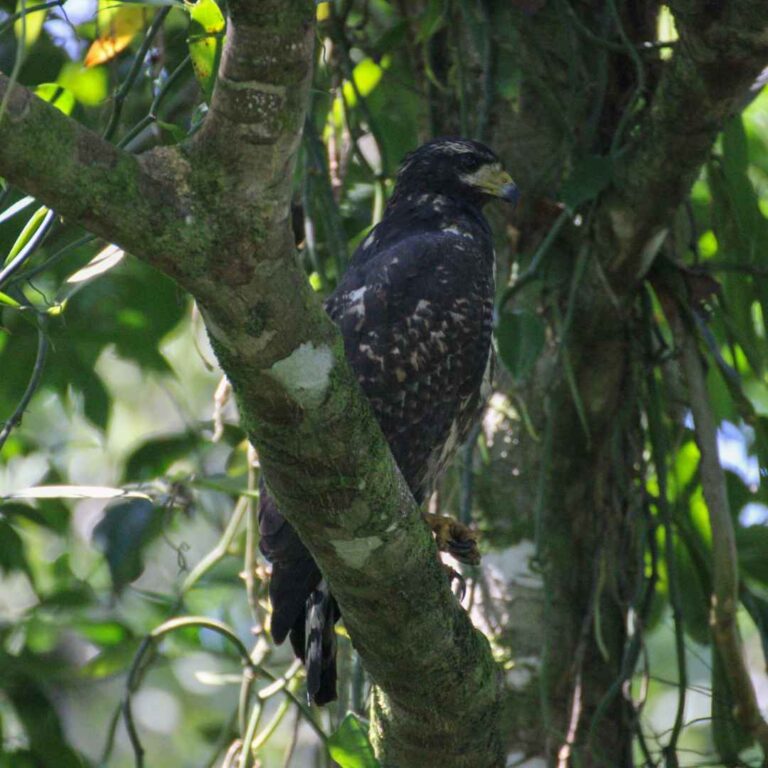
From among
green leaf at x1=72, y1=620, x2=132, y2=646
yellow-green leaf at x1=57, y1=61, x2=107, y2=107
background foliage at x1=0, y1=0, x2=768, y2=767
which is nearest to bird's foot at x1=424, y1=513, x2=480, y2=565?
background foliage at x1=0, y1=0, x2=768, y2=767

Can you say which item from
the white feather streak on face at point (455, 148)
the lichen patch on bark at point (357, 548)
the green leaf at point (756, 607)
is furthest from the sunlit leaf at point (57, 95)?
the green leaf at point (756, 607)

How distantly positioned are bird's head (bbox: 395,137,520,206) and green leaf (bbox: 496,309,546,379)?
399 millimetres

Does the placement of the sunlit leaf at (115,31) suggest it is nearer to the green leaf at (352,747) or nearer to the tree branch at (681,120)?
the tree branch at (681,120)

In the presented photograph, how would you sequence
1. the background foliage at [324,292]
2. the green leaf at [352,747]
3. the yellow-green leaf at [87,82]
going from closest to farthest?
the green leaf at [352,747]
the background foliage at [324,292]
the yellow-green leaf at [87,82]

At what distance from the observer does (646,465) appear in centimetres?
403

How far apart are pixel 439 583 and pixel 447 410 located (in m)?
1.02

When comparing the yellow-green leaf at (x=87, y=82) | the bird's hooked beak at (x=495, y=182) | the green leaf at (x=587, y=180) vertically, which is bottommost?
the green leaf at (x=587, y=180)

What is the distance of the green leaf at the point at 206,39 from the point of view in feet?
8.03

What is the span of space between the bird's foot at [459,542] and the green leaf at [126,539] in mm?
1101

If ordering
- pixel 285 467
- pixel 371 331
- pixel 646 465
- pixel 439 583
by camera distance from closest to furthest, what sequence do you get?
1. pixel 285 467
2. pixel 439 583
3. pixel 371 331
4. pixel 646 465

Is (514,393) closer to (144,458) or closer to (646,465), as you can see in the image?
(646,465)

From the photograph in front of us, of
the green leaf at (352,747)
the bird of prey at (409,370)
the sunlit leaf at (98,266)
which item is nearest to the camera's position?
the green leaf at (352,747)

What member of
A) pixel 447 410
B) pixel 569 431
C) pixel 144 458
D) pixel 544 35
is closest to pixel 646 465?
pixel 569 431

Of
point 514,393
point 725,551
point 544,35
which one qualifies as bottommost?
point 725,551
